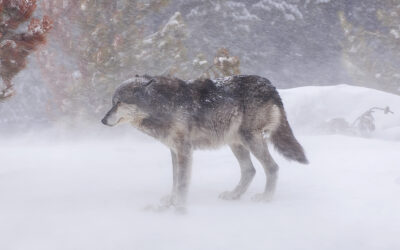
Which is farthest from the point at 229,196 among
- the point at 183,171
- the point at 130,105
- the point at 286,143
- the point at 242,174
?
the point at 130,105

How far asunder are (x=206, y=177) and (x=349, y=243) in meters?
2.54

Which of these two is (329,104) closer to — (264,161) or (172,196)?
(264,161)

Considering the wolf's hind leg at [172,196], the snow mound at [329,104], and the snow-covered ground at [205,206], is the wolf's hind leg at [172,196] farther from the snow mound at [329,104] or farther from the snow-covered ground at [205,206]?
the snow mound at [329,104]

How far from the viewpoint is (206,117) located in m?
4.03

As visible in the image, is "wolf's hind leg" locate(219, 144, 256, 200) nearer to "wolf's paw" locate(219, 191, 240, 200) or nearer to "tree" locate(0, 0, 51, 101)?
"wolf's paw" locate(219, 191, 240, 200)

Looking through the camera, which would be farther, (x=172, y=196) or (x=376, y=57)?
(x=376, y=57)

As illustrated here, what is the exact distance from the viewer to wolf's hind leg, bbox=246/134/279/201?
13.0ft

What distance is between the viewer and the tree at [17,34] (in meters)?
4.43

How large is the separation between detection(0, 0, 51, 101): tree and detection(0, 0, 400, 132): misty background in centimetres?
458

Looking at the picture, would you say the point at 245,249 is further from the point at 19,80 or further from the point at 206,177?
the point at 19,80

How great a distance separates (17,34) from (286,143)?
3.51 metres

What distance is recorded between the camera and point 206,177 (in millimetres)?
5145

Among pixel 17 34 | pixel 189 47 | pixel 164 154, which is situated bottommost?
pixel 164 154

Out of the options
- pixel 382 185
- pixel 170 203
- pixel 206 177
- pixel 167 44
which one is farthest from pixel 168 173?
pixel 167 44
